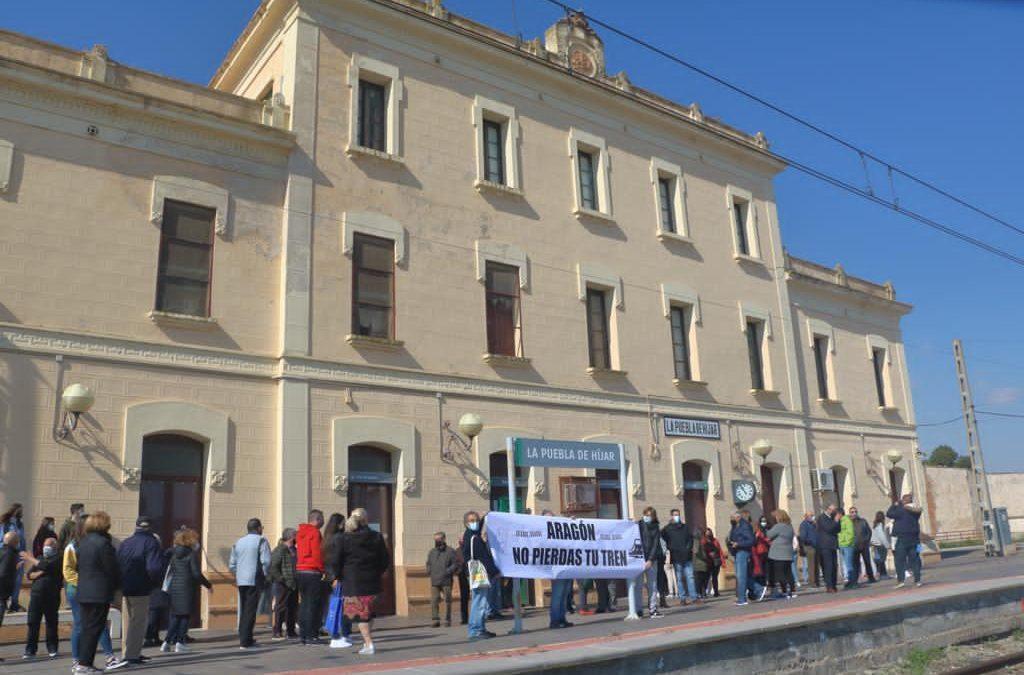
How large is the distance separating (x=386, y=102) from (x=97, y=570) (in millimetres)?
11695

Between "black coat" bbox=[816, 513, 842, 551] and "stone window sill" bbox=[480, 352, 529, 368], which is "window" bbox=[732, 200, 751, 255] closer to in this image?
"black coat" bbox=[816, 513, 842, 551]

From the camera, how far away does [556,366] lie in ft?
63.5

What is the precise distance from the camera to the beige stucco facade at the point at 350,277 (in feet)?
45.5

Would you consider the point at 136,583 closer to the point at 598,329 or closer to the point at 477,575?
the point at 477,575

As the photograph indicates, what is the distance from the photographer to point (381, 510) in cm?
1627

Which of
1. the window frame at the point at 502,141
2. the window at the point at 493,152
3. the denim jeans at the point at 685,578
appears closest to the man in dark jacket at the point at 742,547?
the denim jeans at the point at 685,578

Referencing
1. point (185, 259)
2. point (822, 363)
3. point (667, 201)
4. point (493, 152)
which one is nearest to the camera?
point (185, 259)

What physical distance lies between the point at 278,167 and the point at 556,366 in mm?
7299

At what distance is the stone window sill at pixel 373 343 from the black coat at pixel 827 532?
31.4ft

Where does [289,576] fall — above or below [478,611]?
above

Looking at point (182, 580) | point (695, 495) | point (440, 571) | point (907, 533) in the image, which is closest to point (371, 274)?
point (440, 571)

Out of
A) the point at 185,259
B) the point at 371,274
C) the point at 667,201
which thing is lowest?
the point at 185,259

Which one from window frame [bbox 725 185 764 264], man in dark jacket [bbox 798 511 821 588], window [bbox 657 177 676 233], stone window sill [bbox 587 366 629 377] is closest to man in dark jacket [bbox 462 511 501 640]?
stone window sill [bbox 587 366 629 377]

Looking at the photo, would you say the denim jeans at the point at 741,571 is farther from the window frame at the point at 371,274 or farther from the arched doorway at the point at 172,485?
the arched doorway at the point at 172,485
